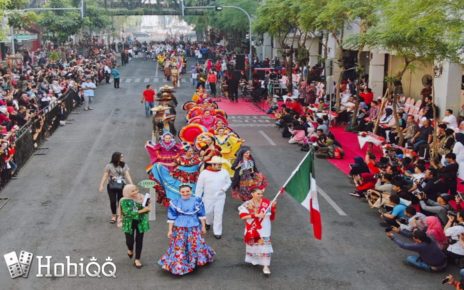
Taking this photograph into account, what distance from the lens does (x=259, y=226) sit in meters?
10.5

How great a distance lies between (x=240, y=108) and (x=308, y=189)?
22.5m

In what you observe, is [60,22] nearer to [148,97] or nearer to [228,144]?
[148,97]

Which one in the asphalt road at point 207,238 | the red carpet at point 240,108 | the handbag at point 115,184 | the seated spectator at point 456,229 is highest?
the handbag at point 115,184

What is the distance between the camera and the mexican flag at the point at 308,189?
10.8m

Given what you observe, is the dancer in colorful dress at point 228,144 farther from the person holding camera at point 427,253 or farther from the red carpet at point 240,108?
the red carpet at point 240,108

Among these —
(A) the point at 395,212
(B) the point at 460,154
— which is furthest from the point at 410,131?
(A) the point at 395,212

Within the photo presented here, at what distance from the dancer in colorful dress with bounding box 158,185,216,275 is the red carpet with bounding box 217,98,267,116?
20.6 m

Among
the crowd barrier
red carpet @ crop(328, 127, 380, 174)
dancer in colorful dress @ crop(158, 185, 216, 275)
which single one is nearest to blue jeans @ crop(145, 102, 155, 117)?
the crowd barrier

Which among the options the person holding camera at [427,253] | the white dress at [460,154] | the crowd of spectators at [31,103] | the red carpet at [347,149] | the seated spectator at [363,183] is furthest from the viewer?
the red carpet at [347,149]

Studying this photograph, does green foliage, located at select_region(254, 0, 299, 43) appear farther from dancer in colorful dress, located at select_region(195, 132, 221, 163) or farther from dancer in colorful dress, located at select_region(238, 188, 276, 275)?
dancer in colorful dress, located at select_region(238, 188, 276, 275)

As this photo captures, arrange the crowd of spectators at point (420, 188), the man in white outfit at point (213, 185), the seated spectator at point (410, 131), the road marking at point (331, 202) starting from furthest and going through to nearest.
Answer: the seated spectator at point (410, 131), the road marking at point (331, 202), the man in white outfit at point (213, 185), the crowd of spectators at point (420, 188)

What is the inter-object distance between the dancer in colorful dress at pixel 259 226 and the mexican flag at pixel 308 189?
0.61 metres

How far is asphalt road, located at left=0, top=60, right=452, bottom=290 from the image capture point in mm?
10484

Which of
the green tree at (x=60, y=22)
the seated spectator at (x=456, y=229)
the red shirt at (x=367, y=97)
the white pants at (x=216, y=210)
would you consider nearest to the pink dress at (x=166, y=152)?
the white pants at (x=216, y=210)
